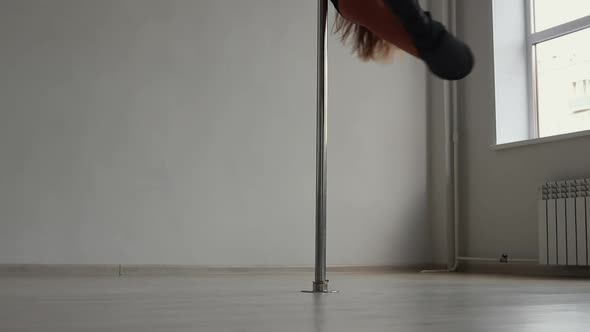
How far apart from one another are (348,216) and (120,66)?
5.53 ft

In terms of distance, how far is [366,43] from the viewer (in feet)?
6.77

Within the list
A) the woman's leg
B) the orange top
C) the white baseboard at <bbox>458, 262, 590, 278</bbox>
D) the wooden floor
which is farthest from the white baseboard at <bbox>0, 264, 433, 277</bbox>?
the woman's leg

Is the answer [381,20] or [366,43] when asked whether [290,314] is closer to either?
[381,20]

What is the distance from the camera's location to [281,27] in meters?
4.64

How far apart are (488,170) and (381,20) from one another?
3190 millimetres

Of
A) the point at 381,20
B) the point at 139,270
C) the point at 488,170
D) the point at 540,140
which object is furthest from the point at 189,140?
the point at 381,20

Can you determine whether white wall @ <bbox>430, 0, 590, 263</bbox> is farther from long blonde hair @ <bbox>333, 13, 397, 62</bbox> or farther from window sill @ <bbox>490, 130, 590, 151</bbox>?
long blonde hair @ <bbox>333, 13, 397, 62</bbox>

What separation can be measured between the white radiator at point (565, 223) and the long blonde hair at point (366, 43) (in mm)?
2316

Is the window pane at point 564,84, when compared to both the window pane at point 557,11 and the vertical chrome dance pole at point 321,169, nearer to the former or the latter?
the window pane at point 557,11

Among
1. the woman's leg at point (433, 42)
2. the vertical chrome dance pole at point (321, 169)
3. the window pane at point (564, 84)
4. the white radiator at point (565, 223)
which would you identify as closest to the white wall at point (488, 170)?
the white radiator at point (565, 223)

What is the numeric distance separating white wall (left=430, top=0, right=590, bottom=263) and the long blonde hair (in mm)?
2449

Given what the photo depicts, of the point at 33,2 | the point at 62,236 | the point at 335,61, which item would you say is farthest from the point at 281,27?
the point at 62,236

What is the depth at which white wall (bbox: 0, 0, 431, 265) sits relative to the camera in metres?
3.93

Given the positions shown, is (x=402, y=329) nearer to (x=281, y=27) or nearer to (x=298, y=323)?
(x=298, y=323)
